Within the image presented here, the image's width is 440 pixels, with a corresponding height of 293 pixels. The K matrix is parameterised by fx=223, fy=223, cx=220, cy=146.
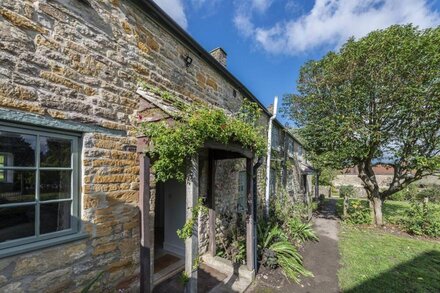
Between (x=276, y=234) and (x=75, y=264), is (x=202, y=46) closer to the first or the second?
(x=75, y=264)

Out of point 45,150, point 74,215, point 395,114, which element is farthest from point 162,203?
point 395,114

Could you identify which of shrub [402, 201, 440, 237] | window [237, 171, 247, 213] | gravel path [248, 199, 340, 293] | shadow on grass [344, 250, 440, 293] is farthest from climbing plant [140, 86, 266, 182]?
shrub [402, 201, 440, 237]

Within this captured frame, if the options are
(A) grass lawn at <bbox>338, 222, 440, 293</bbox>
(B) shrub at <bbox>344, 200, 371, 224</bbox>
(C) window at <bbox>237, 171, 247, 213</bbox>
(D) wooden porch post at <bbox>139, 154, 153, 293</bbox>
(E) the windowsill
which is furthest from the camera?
(B) shrub at <bbox>344, 200, 371, 224</bbox>

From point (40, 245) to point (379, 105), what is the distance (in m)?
11.4

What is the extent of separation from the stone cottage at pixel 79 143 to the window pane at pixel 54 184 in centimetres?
1

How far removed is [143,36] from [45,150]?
2644 millimetres

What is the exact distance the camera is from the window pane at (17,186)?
2.44 m

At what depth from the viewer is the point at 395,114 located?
9.05 m

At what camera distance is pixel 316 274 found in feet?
18.1

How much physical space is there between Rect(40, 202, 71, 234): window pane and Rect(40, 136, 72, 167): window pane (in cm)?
52

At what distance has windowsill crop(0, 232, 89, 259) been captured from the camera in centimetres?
234

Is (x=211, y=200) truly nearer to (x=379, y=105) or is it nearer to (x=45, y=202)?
(x=45, y=202)

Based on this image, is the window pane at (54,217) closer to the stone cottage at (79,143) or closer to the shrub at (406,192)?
the stone cottage at (79,143)

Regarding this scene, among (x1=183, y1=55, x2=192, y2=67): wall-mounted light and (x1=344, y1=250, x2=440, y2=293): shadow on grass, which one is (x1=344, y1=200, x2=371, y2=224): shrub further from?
(x1=183, y1=55, x2=192, y2=67): wall-mounted light
